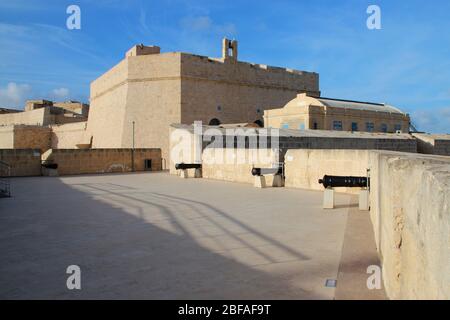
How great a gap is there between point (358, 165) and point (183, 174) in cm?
884

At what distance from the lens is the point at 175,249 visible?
4.70 metres

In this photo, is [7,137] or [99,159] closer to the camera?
[99,159]

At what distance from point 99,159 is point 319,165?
535 inches

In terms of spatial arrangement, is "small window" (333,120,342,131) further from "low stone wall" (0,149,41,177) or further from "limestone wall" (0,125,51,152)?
"limestone wall" (0,125,51,152)

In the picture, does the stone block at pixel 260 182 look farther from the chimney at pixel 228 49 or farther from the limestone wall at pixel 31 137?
the limestone wall at pixel 31 137

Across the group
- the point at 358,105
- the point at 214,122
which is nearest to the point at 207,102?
the point at 214,122

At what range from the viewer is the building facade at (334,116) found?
2577 centimetres

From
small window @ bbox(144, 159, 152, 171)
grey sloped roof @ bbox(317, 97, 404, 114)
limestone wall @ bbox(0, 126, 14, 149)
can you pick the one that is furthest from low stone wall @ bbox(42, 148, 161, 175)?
limestone wall @ bbox(0, 126, 14, 149)

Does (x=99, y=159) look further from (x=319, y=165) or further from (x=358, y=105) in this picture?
(x=358, y=105)

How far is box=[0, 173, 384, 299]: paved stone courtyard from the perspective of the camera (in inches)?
132

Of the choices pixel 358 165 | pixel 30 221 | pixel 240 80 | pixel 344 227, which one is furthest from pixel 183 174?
pixel 240 80

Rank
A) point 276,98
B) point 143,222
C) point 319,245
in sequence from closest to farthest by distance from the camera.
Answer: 1. point 319,245
2. point 143,222
3. point 276,98

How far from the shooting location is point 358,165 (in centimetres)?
975
